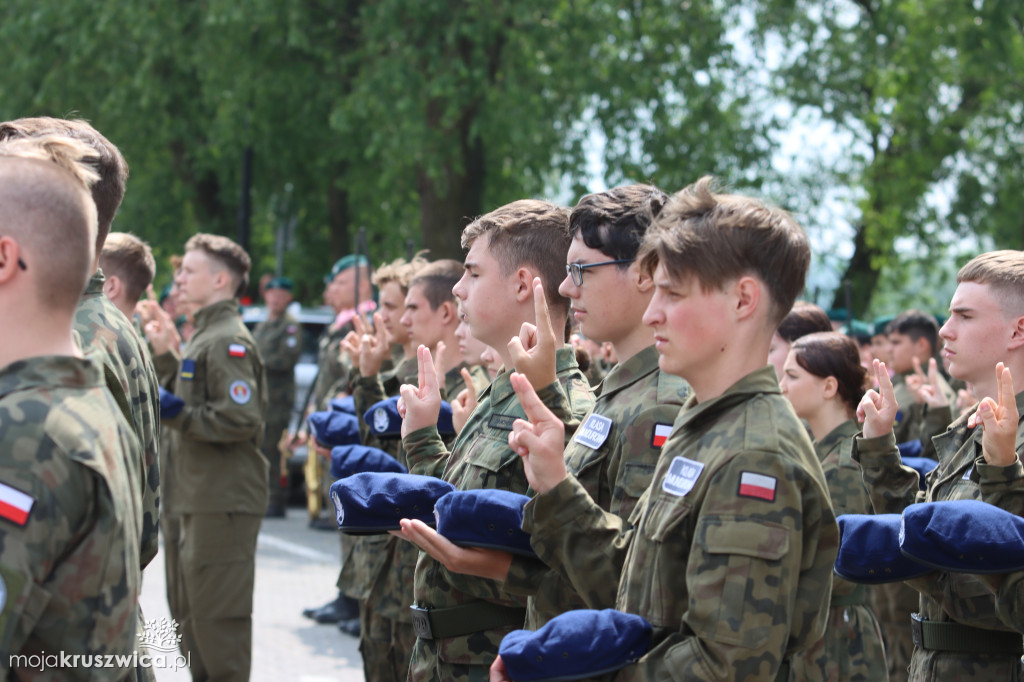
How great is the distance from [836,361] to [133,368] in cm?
303

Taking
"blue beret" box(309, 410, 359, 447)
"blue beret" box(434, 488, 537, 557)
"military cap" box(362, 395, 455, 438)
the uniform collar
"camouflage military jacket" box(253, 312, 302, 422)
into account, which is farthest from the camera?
"camouflage military jacket" box(253, 312, 302, 422)

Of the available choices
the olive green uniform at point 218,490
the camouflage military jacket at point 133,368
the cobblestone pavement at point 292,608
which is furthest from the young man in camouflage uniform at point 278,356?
the camouflage military jacket at point 133,368

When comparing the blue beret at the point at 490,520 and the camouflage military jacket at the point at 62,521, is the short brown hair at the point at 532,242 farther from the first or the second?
the camouflage military jacket at the point at 62,521

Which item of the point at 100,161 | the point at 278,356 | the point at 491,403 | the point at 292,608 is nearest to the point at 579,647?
the point at 491,403

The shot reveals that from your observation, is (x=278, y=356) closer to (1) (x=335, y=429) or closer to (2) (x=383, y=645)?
(1) (x=335, y=429)

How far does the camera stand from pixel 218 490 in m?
6.40

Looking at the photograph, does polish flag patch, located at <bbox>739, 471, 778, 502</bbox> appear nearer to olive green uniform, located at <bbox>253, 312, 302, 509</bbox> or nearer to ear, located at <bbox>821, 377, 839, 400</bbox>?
ear, located at <bbox>821, 377, 839, 400</bbox>

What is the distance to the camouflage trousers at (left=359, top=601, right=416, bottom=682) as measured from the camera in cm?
554

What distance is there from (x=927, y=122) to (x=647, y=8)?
18.6ft

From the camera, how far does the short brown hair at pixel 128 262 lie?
559cm

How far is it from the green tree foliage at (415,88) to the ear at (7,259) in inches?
467

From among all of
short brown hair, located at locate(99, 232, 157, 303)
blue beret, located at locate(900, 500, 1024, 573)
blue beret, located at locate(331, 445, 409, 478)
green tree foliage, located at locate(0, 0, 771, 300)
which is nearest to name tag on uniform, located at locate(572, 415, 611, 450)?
blue beret, located at locate(900, 500, 1024, 573)

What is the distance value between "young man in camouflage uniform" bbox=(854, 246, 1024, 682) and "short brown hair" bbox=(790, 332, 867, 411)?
1.03m

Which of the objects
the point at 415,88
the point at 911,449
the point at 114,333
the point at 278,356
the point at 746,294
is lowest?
the point at 911,449
